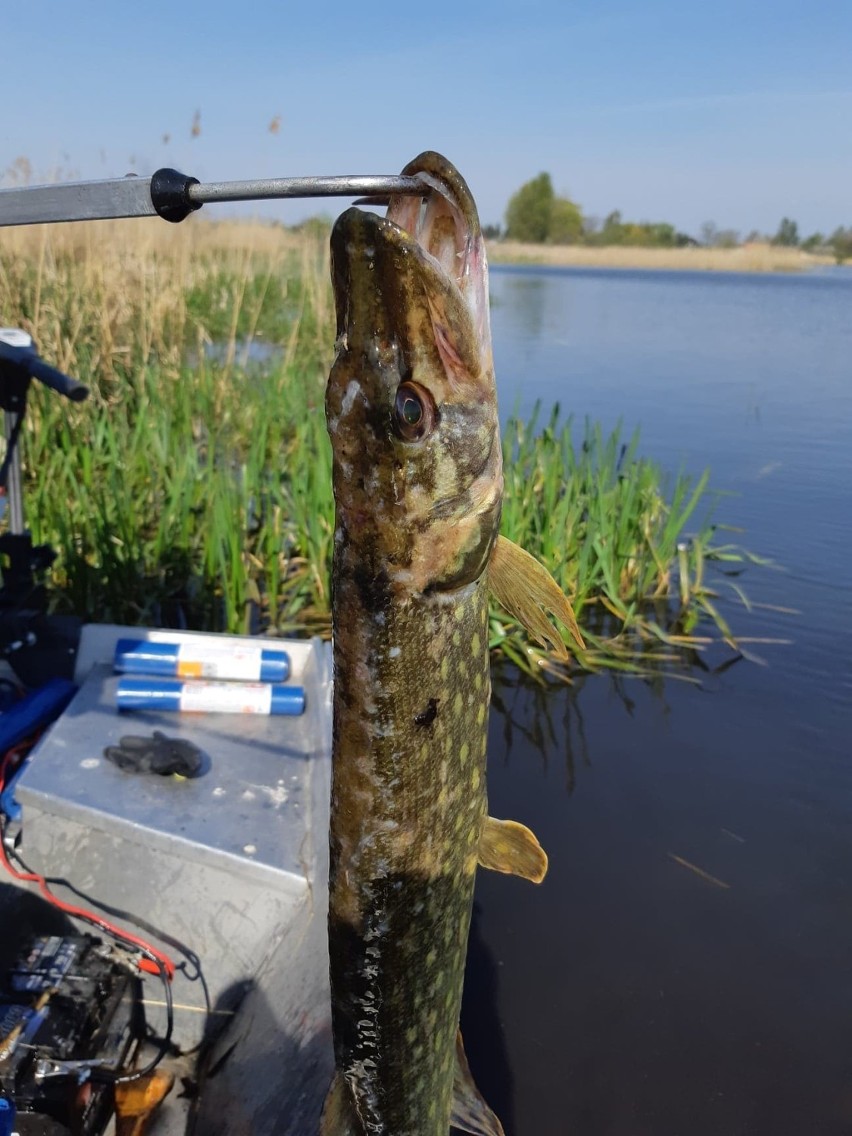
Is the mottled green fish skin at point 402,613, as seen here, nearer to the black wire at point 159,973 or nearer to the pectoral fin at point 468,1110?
the pectoral fin at point 468,1110

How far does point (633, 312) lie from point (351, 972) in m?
24.9

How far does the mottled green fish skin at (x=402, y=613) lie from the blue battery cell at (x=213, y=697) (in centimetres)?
164

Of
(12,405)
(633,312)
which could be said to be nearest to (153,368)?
(12,405)

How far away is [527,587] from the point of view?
136 cm

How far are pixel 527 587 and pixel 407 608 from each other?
202mm

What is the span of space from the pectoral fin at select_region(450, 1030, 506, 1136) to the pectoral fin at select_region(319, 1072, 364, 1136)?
0.84 feet

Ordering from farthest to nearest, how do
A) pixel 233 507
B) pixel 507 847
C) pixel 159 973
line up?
pixel 233 507 → pixel 159 973 → pixel 507 847

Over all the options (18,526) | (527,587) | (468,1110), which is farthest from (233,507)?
(527,587)

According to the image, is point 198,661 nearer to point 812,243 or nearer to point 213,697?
point 213,697

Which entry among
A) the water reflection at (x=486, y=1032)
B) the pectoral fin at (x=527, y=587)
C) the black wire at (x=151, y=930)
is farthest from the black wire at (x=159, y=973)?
the pectoral fin at (x=527, y=587)

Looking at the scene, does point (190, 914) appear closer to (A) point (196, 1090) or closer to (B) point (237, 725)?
(A) point (196, 1090)

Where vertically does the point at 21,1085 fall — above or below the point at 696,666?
above

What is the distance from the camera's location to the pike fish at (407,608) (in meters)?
1.21

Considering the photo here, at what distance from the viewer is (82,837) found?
7.97ft
